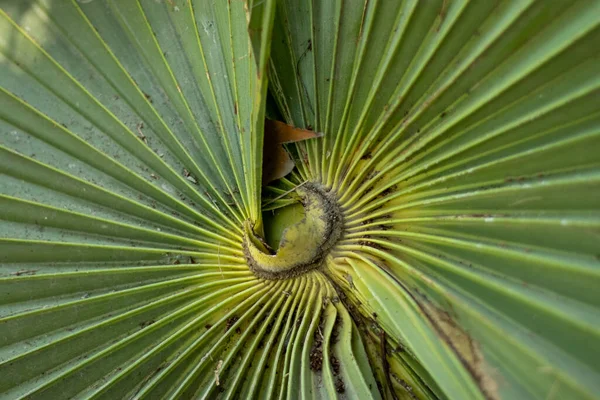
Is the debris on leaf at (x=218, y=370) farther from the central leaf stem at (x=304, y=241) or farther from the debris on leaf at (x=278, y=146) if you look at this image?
the debris on leaf at (x=278, y=146)

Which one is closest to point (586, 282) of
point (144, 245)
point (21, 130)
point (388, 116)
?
point (388, 116)

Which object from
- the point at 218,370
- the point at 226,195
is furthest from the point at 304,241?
the point at 218,370

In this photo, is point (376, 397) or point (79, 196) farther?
point (79, 196)

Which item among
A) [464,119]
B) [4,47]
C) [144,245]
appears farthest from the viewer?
[144,245]

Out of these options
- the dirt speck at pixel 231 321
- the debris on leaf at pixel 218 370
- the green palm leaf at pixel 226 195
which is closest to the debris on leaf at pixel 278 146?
the green palm leaf at pixel 226 195

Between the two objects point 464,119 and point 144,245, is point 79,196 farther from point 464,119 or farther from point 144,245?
point 464,119

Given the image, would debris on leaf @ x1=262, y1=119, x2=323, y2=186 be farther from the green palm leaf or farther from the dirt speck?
the dirt speck

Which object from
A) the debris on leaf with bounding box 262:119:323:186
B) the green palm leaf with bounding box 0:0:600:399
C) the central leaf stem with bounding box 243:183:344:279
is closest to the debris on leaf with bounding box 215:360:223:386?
the green palm leaf with bounding box 0:0:600:399

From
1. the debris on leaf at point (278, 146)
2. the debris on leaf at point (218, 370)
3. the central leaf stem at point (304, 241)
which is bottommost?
the debris on leaf at point (218, 370)
